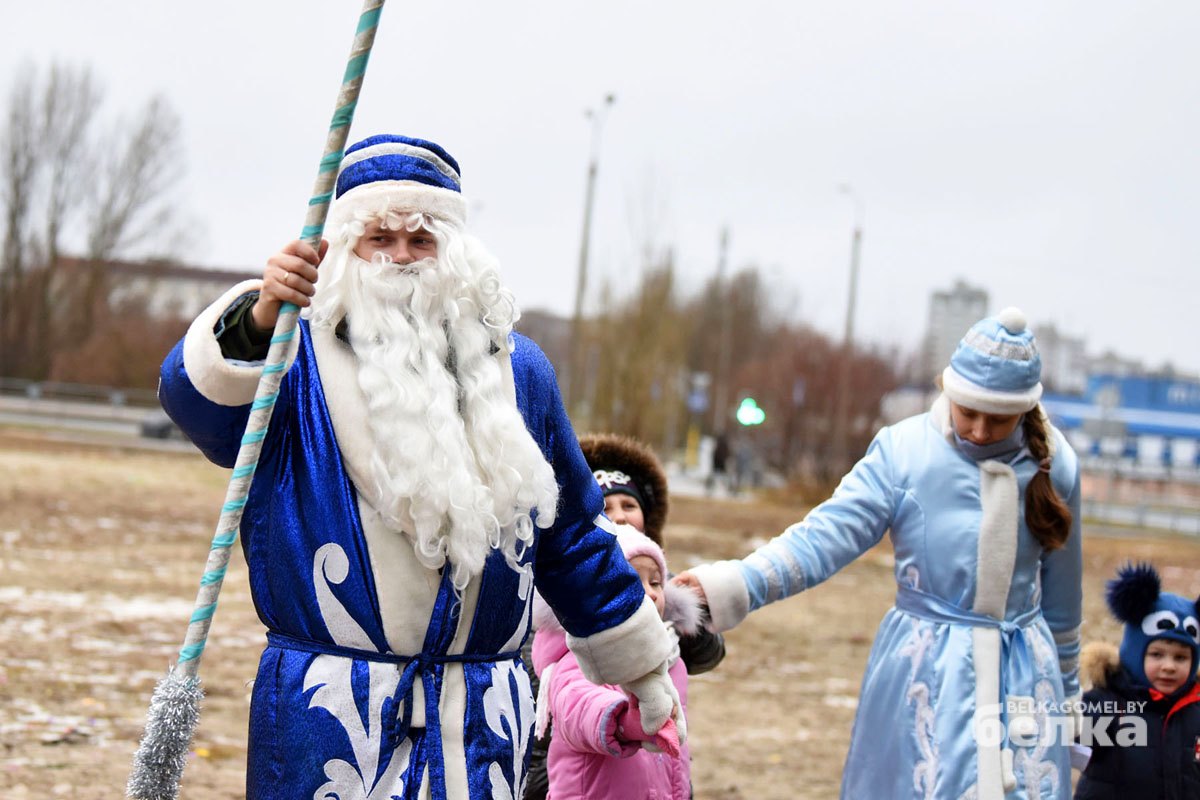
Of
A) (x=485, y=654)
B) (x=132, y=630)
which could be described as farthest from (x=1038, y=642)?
(x=132, y=630)

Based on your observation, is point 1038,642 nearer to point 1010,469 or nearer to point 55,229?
point 1010,469

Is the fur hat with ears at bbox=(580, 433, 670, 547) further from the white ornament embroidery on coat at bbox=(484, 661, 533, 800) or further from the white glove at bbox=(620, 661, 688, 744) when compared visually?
the white ornament embroidery on coat at bbox=(484, 661, 533, 800)

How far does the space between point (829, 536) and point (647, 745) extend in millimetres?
1038

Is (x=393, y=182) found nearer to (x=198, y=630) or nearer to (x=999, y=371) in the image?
(x=198, y=630)

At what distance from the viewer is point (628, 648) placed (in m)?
3.21

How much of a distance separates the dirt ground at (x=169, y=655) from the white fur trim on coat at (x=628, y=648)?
10.2 ft

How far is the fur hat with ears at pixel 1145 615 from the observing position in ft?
16.1

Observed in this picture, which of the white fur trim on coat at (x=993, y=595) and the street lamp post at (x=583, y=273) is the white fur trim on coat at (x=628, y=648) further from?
the street lamp post at (x=583, y=273)

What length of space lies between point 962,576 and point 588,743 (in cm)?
123

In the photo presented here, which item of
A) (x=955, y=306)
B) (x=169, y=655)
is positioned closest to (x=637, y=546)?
(x=169, y=655)

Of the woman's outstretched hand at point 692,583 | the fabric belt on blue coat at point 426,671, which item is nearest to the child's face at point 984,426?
the woman's outstretched hand at point 692,583

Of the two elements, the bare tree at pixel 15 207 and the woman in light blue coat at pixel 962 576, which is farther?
the bare tree at pixel 15 207

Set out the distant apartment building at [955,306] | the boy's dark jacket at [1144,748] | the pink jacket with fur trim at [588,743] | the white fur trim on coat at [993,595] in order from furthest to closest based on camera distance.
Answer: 1. the distant apartment building at [955,306]
2. the boy's dark jacket at [1144,748]
3. the white fur trim on coat at [993,595]
4. the pink jacket with fur trim at [588,743]

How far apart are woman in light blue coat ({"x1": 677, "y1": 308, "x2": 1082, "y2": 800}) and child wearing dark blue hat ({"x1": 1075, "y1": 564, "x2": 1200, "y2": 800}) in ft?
2.31
